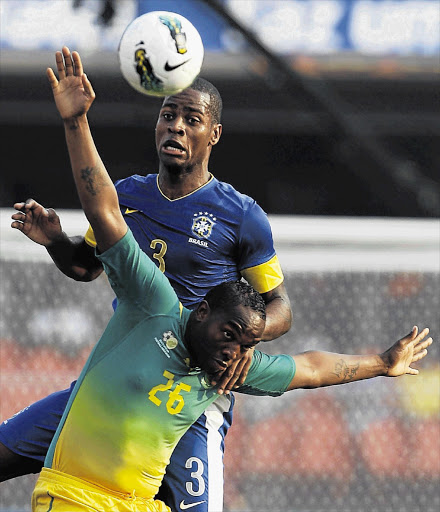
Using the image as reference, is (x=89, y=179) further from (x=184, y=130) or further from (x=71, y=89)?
(x=184, y=130)

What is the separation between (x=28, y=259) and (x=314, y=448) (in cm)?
239

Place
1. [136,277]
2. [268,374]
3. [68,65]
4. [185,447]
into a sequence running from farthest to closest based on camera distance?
[185,447], [268,374], [136,277], [68,65]

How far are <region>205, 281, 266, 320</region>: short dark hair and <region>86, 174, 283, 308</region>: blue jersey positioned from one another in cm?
50

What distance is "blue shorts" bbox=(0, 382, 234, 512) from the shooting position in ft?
14.9

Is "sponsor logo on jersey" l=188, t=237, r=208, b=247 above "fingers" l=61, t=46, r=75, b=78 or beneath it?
beneath

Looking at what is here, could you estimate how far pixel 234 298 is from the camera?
159 inches

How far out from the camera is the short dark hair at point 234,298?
4031 millimetres

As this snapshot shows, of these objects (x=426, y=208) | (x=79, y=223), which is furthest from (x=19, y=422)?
(x=426, y=208)

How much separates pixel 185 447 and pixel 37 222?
46.3 inches

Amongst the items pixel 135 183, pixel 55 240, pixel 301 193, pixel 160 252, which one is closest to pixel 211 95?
pixel 135 183

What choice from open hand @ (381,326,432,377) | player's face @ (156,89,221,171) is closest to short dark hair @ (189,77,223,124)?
player's face @ (156,89,221,171)

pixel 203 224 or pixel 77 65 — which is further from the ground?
pixel 77 65

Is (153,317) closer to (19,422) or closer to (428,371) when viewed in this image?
(19,422)

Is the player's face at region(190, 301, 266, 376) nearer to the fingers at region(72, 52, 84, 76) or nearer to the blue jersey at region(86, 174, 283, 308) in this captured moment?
the blue jersey at region(86, 174, 283, 308)
